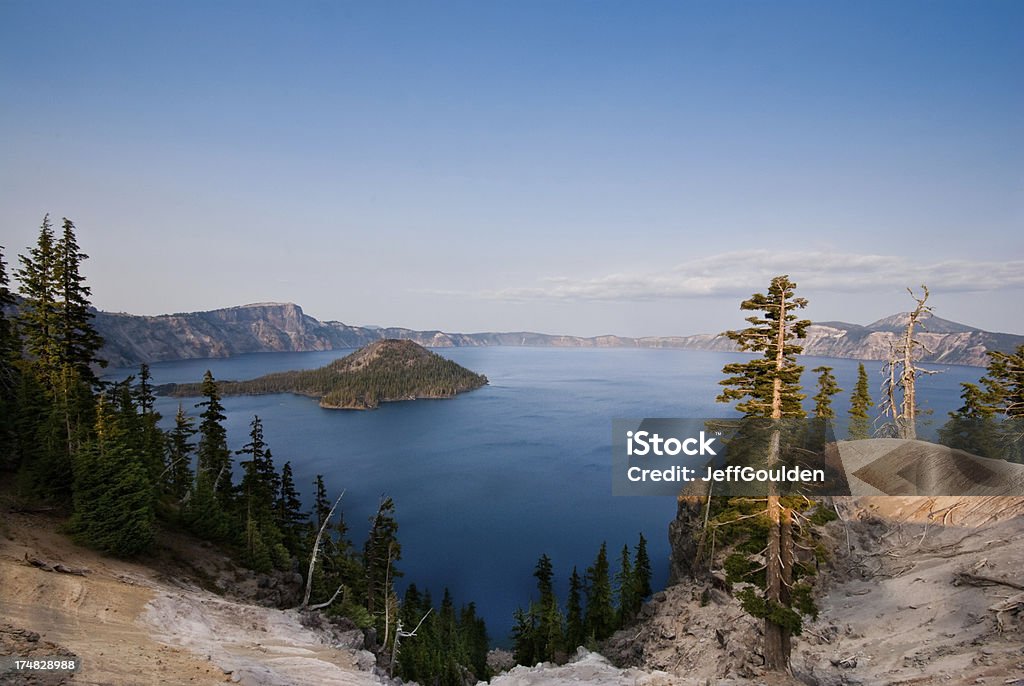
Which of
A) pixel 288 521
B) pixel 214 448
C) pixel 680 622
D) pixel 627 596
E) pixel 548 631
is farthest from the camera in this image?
pixel 627 596

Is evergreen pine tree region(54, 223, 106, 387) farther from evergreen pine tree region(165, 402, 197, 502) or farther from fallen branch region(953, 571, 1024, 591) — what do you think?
fallen branch region(953, 571, 1024, 591)

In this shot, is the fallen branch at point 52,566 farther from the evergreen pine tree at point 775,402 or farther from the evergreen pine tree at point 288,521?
the evergreen pine tree at point 775,402

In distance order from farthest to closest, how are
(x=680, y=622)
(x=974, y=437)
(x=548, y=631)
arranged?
(x=548, y=631) → (x=974, y=437) → (x=680, y=622)

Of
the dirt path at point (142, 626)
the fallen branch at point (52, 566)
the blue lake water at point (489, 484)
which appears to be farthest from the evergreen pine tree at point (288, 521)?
the blue lake water at point (489, 484)

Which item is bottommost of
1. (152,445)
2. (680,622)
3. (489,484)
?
(489,484)

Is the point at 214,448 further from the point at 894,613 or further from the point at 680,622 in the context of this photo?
the point at 894,613

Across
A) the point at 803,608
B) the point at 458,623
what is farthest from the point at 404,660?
the point at 803,608

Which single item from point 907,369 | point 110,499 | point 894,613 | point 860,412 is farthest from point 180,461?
point 860,412

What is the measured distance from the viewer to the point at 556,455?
119 metres

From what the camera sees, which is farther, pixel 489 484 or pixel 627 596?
pixel 489 484

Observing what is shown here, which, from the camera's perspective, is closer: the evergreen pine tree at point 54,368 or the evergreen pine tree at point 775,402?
the evergreen pine tree at point 775,402

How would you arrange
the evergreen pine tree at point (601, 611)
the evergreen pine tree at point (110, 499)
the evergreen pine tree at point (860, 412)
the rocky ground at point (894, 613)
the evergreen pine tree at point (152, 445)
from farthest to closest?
the evergreen pine tree at point (860, 412) → the evergreen pine tree at point (601, 611) → the evergreen pine tree at point (152, 445) → the evergreen pine tree at point (110, 499) → the rocky ground at point (894, 613)

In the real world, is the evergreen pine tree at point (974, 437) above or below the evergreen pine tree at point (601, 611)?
above

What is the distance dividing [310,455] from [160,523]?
92.9 m
